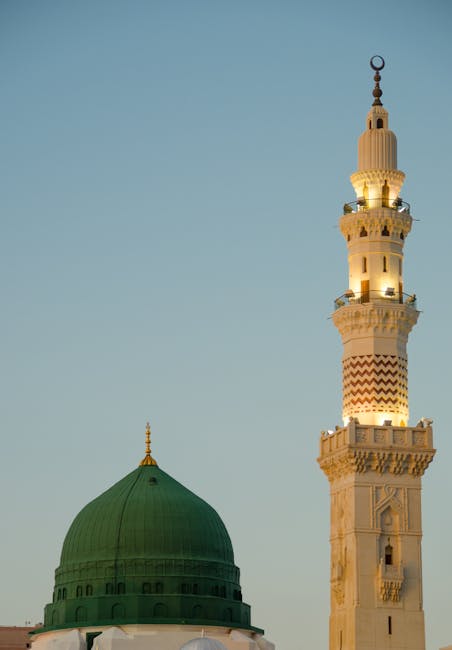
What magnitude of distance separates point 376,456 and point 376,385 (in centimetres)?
274

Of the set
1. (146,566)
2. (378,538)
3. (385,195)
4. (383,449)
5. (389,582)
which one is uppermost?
(385,195)

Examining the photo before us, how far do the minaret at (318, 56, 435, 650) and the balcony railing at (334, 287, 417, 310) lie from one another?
37 mm

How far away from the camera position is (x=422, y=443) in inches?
2913

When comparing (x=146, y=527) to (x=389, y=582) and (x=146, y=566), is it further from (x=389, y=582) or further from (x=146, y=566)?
(x=389, y=582)

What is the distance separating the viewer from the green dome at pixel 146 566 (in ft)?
261

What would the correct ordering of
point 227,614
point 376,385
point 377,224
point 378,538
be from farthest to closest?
point 227,614 < point 377,224 < point 376,385 < point 378,538

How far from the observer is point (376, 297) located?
75.7m

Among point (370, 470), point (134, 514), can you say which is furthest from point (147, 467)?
point (370, 470)

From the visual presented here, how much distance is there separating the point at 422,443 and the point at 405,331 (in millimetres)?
4335

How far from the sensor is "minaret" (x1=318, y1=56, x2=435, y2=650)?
72.2 m

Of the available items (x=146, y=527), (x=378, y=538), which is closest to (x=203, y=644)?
(x=378, y=538)

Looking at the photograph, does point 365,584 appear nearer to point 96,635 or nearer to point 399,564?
point 399,564

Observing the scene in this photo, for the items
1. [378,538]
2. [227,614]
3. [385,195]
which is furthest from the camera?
[227,614]

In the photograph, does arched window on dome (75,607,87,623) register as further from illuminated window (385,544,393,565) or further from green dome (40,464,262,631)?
illuminated window (385,544,393,565)
